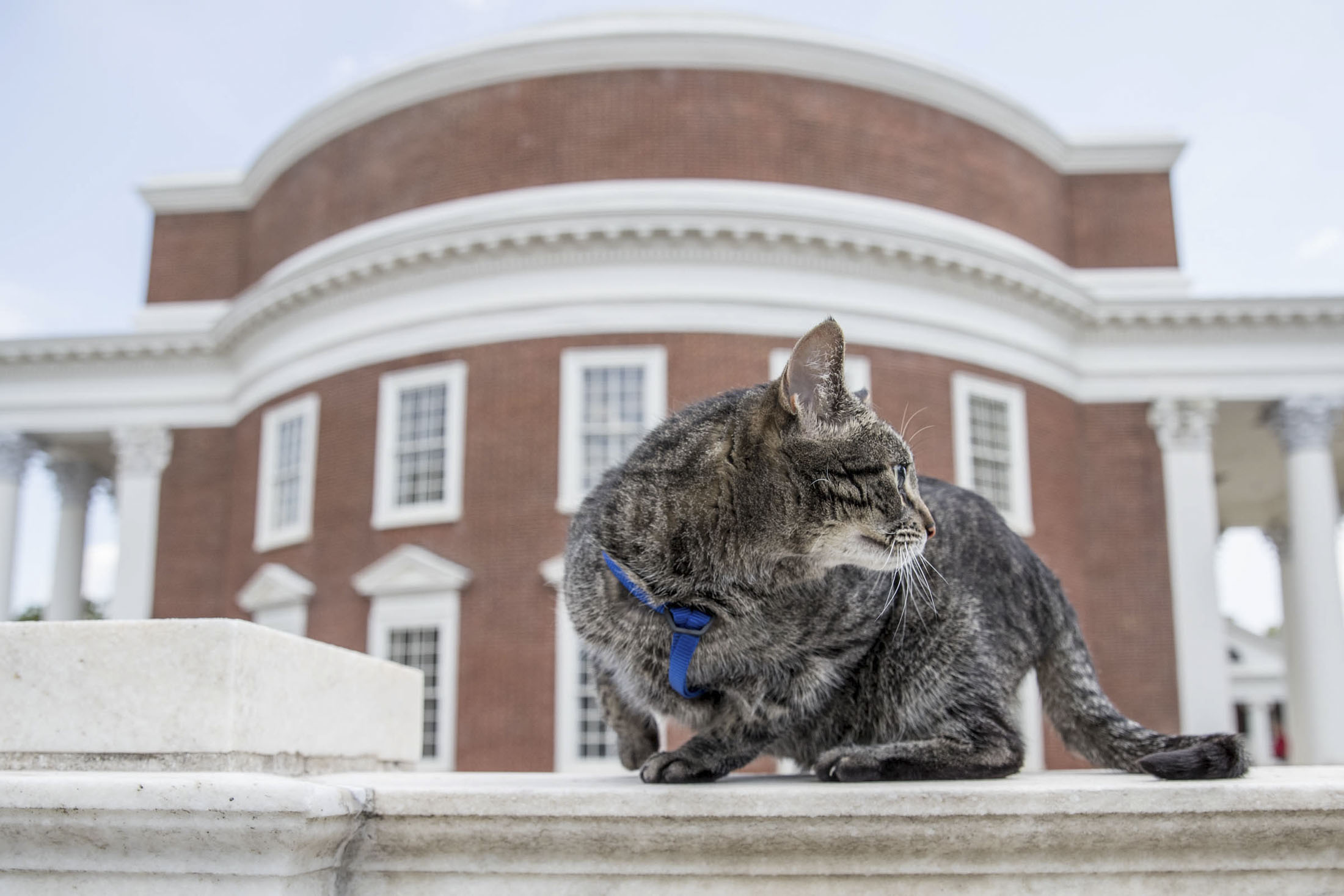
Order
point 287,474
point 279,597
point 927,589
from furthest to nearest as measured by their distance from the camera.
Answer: point 287,474 < point 279,597 < point 927,589

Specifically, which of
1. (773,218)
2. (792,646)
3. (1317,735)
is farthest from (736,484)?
(1317,735)

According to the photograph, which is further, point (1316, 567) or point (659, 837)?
point (1316, 567)

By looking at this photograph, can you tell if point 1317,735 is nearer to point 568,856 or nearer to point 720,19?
point 720,19

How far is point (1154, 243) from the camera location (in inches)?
1259

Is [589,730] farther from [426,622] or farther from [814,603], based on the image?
[814,603]

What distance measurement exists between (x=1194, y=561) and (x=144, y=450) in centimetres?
2588

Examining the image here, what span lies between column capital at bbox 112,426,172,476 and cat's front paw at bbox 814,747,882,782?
30.9m

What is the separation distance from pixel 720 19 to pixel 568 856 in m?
28.8

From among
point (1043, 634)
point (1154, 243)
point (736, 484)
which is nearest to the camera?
point (736, 484)

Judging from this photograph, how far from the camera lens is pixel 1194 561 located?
95.8 ft

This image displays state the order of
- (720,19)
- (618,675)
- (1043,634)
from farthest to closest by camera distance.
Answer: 1. (720,19)
2. (1043,634)
3. (618,675)

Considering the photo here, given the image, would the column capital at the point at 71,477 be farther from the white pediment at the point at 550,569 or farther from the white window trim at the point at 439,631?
the white pediment at the point at 550,569

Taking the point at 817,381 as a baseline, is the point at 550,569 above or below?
above

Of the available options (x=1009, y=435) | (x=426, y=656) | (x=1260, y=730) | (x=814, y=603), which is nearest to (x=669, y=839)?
(x=814, y=603)
